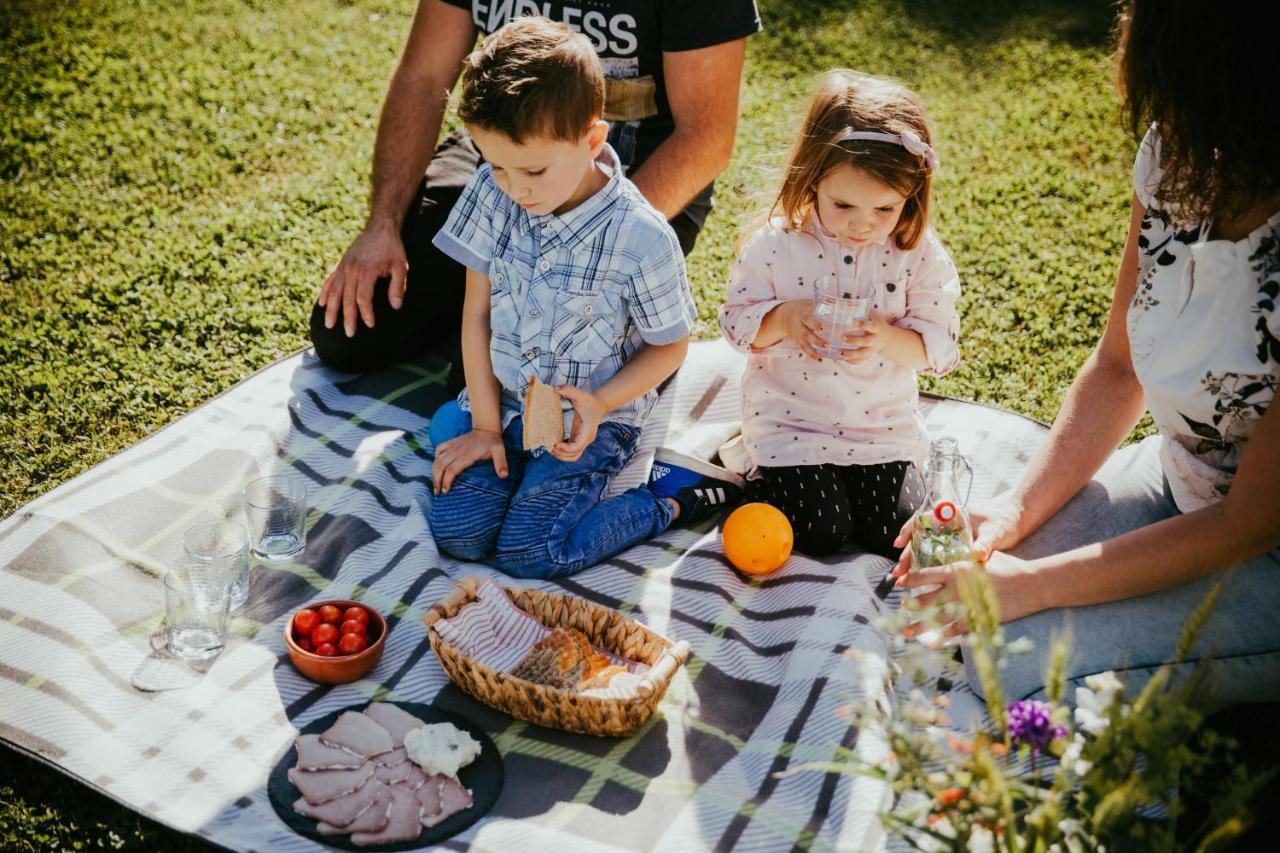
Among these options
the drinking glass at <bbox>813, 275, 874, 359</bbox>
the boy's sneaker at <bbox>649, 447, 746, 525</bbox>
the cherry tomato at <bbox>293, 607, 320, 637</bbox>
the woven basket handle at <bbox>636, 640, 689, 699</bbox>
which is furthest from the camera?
the boy's sneaker at <bbox>649, 447, 746, 525</bbox>

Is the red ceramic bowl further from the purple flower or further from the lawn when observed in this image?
the purple flower

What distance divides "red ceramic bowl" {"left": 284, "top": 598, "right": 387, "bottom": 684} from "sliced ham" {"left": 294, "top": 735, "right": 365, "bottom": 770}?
0.24 m

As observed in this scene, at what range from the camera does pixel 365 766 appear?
2.63m

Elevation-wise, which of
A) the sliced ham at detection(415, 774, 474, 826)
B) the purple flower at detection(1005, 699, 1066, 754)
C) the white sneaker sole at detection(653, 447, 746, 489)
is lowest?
the sliced ham at detection(415, 774, 474, 826)

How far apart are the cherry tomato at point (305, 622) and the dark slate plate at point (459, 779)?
0.81 feet

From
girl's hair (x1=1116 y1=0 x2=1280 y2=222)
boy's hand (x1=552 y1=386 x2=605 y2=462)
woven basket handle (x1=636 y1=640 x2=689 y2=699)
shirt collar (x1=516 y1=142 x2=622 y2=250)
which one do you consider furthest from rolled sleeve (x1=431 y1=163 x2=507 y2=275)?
girl's hair (x1=1116 y1=0 x2=1280 y2=222)

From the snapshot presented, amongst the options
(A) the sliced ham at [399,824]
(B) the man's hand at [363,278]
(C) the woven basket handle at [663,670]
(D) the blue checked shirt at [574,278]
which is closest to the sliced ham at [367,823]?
(A) the sliced ham at [399,824]

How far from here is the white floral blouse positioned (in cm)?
Answer: 265

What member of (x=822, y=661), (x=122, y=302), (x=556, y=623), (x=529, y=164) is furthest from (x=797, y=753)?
(x=122, y=302)

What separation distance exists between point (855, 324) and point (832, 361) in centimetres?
30

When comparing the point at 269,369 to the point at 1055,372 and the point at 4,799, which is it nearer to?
the point at 4,799

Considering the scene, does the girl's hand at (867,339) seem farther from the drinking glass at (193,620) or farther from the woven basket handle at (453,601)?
the drinking glass at (193,620)

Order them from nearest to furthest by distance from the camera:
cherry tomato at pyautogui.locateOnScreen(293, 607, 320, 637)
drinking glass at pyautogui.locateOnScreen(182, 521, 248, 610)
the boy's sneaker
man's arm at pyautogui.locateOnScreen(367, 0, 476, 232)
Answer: cherry tomato at pyautogui.locateOnScreen(293, 607, 320, 637)
drinking glass at pyautogui.locateOnScreen(182, 521, 248, 610)
the boy's sneaker
man's arm at pyautogui.locateOnScreen(367, 0, 476, 232)

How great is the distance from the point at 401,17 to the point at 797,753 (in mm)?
6057
